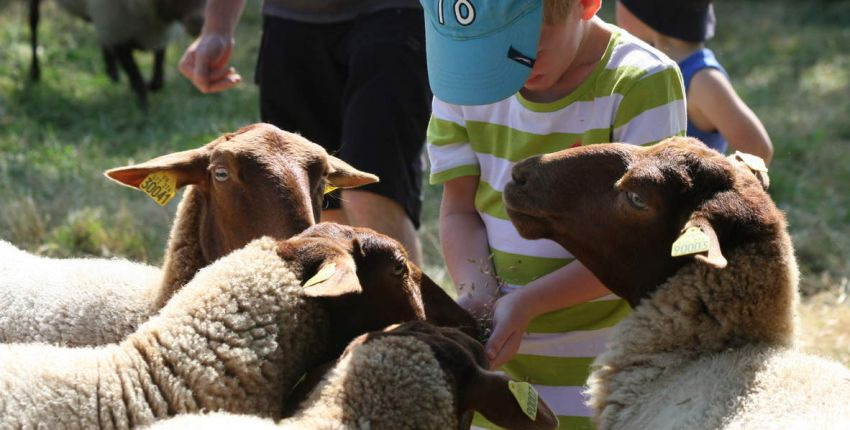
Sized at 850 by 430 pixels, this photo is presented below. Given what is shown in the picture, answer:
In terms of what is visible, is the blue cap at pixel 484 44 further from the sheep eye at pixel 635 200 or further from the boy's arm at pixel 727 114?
the boy's arm at pixel 727 114

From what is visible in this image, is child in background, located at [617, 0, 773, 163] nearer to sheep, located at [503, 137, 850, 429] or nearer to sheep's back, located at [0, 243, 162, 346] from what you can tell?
sheep, located at [503, 137, 850, 429]

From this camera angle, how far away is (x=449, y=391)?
7.99 ft

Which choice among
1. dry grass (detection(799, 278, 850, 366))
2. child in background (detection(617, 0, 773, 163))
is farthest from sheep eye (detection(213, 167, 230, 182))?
dry grass (detection(799, 278, 850, 366))

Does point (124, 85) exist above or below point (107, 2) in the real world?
below

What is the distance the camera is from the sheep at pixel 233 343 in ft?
7.88

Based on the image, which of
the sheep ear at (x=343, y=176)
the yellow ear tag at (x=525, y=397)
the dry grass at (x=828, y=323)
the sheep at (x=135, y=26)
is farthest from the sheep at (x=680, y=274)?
the sheep at (x=135, y=26)

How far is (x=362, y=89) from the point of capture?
4.03 metres

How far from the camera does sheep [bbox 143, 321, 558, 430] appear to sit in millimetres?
2320

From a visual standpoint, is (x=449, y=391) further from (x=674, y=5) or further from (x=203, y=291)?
(x=674, y=5)

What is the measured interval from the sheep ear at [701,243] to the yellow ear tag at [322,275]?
795 millimetres

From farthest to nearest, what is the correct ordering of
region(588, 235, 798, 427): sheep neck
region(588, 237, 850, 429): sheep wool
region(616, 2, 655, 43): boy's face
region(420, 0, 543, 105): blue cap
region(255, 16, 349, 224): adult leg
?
1. region(616, 2, 655, 43): boy's face
2. region(255, 16, 349, 224): adult leg
3. region(420, 0, 543, 105): blue cap
4. region(588, 235, 798, 427): sheep neck
5. region(588, 237, 850, 429): sheep wool

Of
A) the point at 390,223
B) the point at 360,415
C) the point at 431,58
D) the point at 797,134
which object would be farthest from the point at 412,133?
the point at 797,134

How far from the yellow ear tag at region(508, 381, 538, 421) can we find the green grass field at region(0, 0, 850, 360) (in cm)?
314

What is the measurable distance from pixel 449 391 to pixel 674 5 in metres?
3.04
